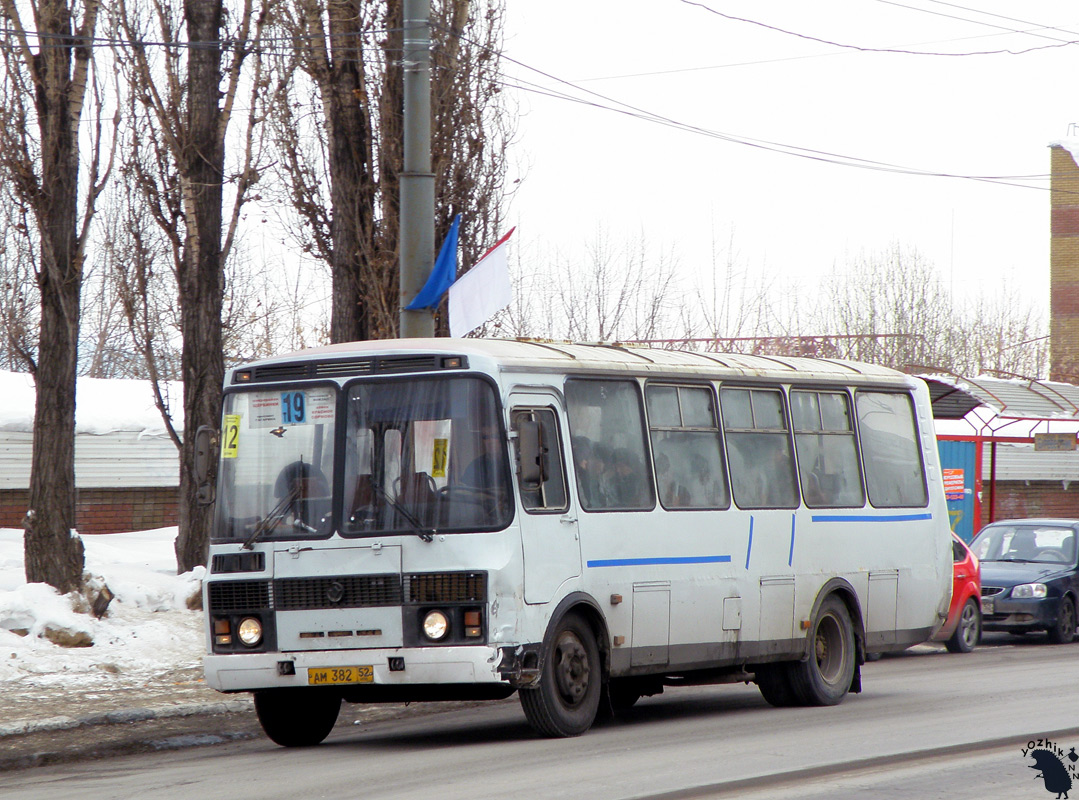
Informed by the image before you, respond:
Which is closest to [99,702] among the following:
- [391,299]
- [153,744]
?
[153,744]

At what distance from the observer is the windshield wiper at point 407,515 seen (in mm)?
9102

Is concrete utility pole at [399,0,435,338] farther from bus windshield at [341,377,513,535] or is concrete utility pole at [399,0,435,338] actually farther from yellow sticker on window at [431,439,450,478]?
yellow sticker on window at [431,439,450,478]

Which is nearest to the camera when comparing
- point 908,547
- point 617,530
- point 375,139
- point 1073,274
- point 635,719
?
point 617,530

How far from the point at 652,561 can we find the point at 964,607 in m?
8.99

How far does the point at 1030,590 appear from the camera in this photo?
19.1 meters

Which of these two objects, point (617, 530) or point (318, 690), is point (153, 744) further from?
point (617, 530)

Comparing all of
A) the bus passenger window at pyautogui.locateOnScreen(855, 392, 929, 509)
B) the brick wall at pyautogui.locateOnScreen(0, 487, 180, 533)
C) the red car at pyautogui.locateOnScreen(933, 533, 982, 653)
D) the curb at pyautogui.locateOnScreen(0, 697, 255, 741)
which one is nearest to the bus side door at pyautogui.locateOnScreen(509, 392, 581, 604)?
the curb at pyautogui.locateOnScreen(0, 697, 255, 741)

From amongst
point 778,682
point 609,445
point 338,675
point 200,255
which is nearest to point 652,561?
point 609,445

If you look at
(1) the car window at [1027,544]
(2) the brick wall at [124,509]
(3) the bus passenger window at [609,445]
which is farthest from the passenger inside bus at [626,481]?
(2) the brick wall at [124,509]

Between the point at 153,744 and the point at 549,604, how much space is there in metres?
3.03

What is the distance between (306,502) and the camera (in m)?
9.46

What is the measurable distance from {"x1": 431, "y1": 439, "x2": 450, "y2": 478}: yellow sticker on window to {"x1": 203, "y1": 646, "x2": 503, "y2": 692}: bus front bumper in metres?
1.07

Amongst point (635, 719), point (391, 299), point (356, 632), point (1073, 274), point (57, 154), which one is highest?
point (1073, 274)

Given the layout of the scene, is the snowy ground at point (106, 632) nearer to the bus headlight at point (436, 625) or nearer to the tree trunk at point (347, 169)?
the tree trunk at point (347, 169)
